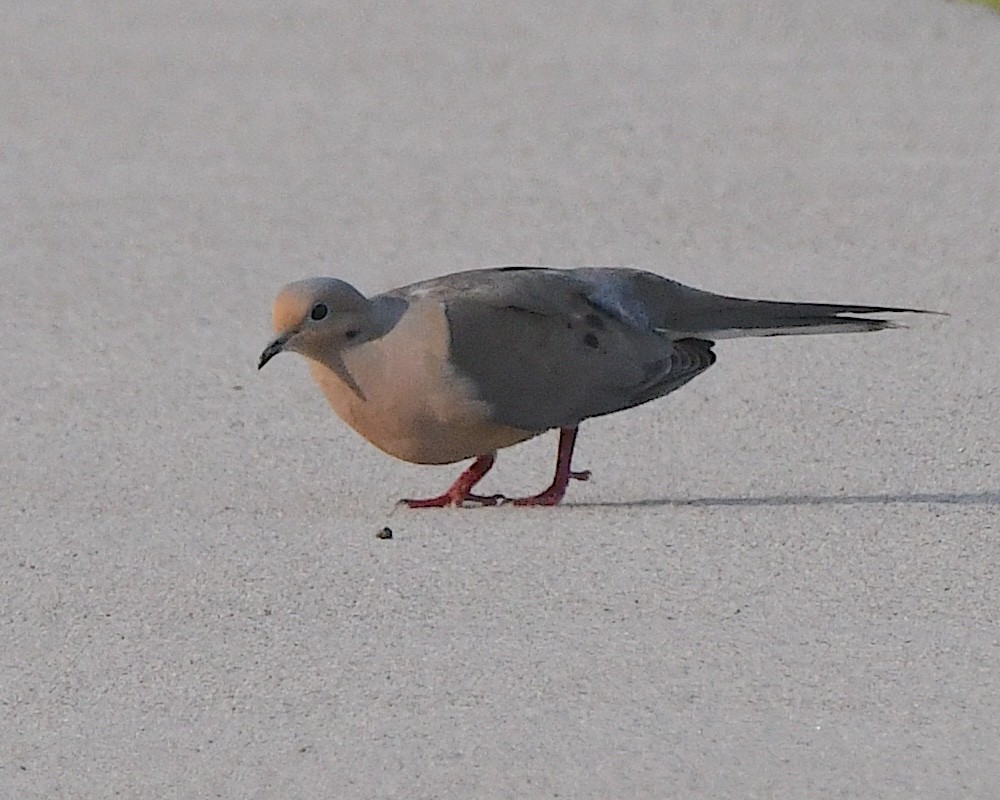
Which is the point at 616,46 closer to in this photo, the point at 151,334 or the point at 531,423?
the point at 151,334

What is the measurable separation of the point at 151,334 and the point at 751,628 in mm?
3398

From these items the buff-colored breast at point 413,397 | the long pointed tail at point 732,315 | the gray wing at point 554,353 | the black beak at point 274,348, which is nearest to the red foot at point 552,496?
the gray wing at point 554,353

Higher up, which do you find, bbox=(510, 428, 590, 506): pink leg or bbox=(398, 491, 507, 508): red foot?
bbox=(510, 428, 590, 506): pink leg

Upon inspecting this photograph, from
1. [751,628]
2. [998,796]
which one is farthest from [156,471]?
[998,796]

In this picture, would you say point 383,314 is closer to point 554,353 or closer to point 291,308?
point 291,308

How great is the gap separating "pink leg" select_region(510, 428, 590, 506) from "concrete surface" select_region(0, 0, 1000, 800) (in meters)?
0.07

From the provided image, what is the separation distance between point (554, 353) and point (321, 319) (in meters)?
0.60

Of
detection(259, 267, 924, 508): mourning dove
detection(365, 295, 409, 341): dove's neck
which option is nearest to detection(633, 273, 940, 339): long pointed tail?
detection(259, 267, 924, 508): mourning dove

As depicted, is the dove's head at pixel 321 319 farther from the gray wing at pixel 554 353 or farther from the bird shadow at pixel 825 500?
the bird shadow at pixel 825 500

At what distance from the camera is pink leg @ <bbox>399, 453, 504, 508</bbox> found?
6.50 m

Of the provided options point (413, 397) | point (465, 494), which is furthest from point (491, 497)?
point (413, 397)

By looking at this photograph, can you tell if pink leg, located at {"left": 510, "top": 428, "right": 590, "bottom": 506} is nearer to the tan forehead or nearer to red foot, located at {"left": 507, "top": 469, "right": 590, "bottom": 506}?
red foot, located at {"left": 507, "top": 469, "right": 590, "bottom": 506}

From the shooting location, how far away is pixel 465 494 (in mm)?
6512

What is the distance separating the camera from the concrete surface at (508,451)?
15.7ft
